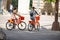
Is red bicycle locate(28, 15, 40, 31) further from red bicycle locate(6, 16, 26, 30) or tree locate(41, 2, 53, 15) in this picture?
tree locate(41, 2, 53, 15)

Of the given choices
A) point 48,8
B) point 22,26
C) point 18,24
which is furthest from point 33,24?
point 48,8

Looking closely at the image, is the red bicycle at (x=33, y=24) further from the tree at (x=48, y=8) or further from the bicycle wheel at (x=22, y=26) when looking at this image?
the tree at (x=48, y=8)

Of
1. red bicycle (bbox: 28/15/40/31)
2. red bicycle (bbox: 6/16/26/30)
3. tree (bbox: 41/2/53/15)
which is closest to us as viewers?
red bicycle (bbox: 28/15/40/31)

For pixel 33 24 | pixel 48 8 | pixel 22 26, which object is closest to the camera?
pixel 33 24

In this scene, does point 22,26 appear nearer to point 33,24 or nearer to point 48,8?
point 33,24

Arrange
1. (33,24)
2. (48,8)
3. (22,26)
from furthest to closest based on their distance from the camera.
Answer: (48,8), (22,26), (33,24)

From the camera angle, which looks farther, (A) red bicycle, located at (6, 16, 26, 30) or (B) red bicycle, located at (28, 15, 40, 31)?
(A) red bicycle, located at (6, 16, 26, 30)

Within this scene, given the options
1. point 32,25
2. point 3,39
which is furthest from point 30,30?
point 3,39

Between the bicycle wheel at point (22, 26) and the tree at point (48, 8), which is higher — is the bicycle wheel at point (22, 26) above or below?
below

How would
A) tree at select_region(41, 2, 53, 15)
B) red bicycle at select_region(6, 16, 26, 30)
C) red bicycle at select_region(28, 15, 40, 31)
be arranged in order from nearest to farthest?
red bicycle at select_region(28, 15, 40, 31) → red bicycle at select_region(6, 16, 26, 30) → tree at select_region(41, 2, 53, 15)

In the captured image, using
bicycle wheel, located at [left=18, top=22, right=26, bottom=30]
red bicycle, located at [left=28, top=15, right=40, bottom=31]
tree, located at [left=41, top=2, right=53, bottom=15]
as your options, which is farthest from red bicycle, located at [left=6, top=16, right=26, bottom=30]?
tree, located at [left=41, top=2, right=53, bottom=15]

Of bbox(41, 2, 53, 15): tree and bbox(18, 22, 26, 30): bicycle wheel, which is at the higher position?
bbox(41, 2, 53, 15): tree

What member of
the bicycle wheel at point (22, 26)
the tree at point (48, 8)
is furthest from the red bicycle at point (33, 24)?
the tree at point (48, 8)

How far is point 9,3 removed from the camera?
4125cm
